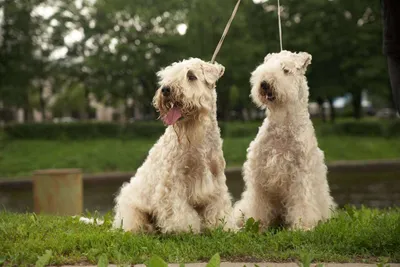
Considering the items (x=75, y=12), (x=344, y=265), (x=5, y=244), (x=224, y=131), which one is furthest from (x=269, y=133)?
(x=75, y=12)

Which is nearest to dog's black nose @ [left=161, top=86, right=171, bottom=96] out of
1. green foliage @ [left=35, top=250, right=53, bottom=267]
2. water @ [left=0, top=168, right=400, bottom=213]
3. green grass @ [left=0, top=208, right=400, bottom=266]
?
green grass @ [left=0, top=208, right=400, bottom=266]

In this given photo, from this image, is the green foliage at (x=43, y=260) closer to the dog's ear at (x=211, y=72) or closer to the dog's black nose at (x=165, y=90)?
the dog's black nose at (x=165, y=90)

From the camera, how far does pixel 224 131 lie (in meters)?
25.1

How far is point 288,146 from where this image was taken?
5551mm

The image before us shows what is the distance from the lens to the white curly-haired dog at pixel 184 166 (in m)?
4.80

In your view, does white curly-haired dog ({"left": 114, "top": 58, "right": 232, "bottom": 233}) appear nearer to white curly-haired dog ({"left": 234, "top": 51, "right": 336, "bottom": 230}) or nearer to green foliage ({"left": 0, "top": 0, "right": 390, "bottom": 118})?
white curly-haired dog ({"left": 234, "top": 51, "right": 336, "bottom": 230})

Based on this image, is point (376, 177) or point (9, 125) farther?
point (9, 125)

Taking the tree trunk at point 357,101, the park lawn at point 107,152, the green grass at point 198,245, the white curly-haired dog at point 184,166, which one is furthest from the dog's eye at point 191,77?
the tree trunk at point 357,101

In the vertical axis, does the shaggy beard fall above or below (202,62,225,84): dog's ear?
below

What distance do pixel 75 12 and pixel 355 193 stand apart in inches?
784

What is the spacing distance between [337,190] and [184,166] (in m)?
9.33

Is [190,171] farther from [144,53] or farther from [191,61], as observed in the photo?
[144,53]

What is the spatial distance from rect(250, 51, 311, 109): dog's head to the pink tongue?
1058 millimetres

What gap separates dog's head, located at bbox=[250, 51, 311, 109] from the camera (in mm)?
5363
